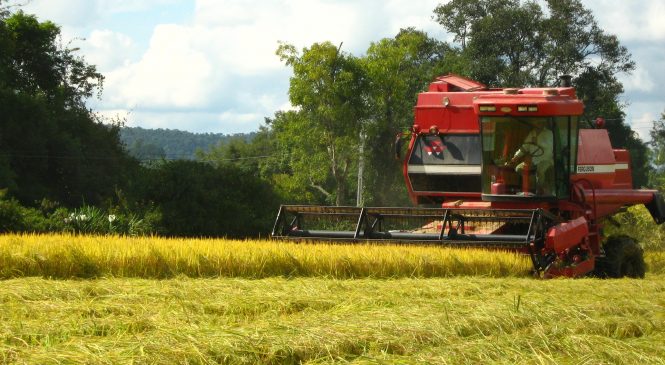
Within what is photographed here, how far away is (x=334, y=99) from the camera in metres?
39.3

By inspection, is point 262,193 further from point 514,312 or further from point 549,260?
point 514,312

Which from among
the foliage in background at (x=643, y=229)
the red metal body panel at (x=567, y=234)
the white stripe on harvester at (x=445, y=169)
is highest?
the white stripe on harvester at (x=445, y=169)

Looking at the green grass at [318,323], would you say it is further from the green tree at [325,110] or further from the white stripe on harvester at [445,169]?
the green tree at [325,110]

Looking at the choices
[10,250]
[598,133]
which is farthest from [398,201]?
[10,250]

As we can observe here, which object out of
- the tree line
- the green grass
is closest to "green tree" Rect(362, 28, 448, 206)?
the tree line

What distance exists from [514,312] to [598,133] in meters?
8.34

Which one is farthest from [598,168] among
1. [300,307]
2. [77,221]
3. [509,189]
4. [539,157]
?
[77,221]

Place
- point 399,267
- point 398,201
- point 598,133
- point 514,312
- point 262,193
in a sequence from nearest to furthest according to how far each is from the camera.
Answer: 1. point 514,312
2. point 399,267
3. point 598,133
4. point 262,193
5. point 398,201

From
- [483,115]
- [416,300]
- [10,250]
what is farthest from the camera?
[483,115]

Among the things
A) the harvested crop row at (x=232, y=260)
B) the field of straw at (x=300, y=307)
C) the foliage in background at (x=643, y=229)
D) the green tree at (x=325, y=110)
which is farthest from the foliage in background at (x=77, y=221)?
the green tree at (x=325, y=110)

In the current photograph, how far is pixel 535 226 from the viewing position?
39.7 ft

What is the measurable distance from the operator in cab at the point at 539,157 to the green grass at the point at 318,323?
3785 millimetres

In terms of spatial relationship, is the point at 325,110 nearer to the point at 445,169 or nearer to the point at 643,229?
the point at 643,229

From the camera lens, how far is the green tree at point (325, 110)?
39.0 meters
